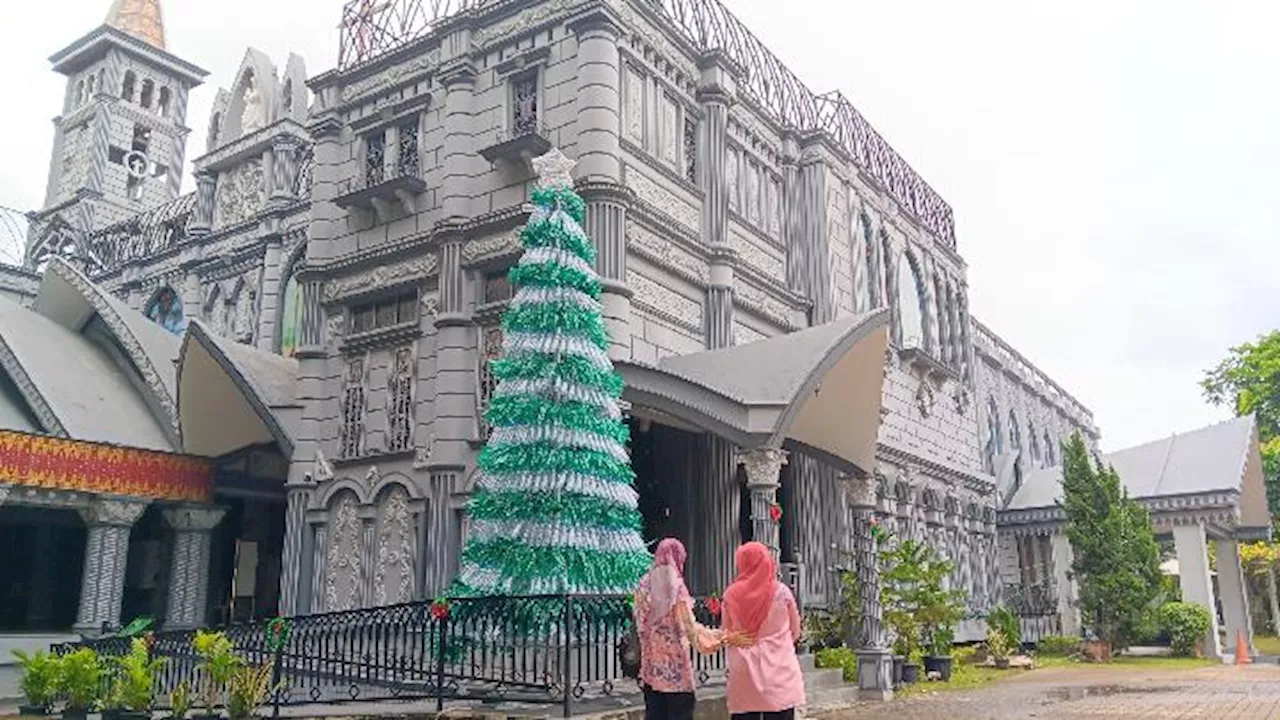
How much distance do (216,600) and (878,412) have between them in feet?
Answer: 53.9

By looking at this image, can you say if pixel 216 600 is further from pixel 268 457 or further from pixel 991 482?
pixel 991 482

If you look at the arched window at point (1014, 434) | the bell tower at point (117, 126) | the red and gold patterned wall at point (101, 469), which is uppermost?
the bell tower at point (117, 126)

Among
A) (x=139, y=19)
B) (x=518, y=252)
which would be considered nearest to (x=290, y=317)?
(x=518, y=252)

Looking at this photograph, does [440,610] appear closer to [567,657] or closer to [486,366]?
[567,657]

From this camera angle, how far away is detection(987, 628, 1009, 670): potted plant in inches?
860

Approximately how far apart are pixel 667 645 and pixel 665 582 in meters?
0.44

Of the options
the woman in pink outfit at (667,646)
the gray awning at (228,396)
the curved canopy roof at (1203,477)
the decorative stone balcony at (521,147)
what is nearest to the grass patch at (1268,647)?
the curved canopy roof at (1203,477)

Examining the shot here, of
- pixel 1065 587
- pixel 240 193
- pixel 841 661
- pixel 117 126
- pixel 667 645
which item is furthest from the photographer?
pixel 117 126

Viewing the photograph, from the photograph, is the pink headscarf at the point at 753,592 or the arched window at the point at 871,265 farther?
the arched window at the point at 871,265

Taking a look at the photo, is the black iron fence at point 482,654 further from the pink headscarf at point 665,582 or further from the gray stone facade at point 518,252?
the gray stone facade at point 518,252

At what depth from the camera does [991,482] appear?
30312 millimetres

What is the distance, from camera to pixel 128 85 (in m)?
40.8

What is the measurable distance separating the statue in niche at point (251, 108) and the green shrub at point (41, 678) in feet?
69.5

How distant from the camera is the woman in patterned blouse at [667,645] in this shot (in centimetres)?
680
